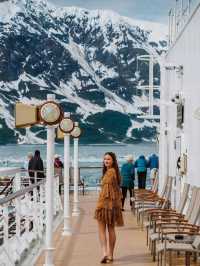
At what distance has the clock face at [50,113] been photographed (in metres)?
7.28

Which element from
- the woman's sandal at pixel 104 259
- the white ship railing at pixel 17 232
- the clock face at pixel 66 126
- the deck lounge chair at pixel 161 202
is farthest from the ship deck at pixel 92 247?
the clock face at pixel 66 126

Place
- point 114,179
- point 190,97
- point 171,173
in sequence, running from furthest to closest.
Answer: point 171,173 < point 190,97 < point 114,179

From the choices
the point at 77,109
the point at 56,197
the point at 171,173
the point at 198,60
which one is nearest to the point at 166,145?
the point at 171,173

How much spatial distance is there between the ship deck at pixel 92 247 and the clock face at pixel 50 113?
158 cm

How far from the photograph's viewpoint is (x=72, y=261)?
7.77m

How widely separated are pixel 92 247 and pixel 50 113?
2.31 metres

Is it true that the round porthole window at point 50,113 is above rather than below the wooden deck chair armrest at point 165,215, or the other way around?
above

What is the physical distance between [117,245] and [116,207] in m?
1.62

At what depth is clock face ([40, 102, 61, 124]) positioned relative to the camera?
7.28 meters

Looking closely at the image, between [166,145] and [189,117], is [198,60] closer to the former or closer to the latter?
[189,117]

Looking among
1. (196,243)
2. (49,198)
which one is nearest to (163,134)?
(49,198)

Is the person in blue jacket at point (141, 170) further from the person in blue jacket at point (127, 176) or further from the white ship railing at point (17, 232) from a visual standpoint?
the white ship railing at point (17, 232)

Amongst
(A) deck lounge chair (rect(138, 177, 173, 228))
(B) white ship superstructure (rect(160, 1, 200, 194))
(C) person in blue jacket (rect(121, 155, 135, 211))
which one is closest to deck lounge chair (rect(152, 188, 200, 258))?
(B) white ship superstructure (rect(160, 1, 200, 194))

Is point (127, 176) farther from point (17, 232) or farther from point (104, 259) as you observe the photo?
point (17, 232)
